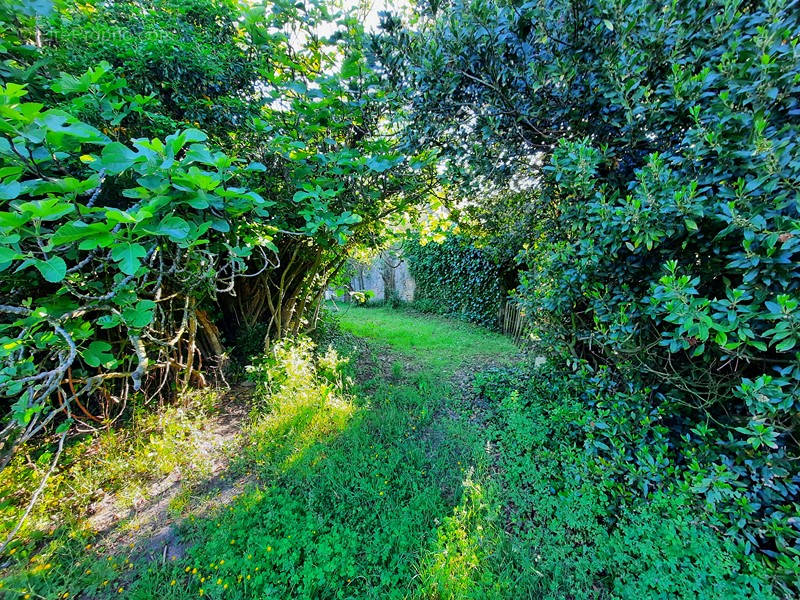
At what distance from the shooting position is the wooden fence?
5.97 meters

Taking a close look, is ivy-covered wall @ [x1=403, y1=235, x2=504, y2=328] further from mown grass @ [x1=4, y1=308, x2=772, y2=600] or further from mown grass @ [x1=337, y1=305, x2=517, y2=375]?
mown grass @ [x1=4, y1=308, x2=772, y2=600]

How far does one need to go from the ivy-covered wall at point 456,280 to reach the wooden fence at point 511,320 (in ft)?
0.77

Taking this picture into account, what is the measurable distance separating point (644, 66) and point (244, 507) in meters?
3.65

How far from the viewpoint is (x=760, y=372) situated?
1580 mm

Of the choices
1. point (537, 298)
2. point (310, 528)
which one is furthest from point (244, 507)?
point (537, 298)

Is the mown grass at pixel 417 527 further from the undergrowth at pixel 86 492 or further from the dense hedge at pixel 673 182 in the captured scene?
the dense hedge at pixel 673 182

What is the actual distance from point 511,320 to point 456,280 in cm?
251

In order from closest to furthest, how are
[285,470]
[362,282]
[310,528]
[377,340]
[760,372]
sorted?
[760,372] < [310,528] < [285,470] < [377,340] < [362,282]

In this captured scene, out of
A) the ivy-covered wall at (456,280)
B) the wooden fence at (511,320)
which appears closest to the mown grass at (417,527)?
the wooden fence at (511,320)

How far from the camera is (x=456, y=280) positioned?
8.67 m

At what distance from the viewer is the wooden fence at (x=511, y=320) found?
19.6ft

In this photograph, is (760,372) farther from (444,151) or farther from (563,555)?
(444,151)

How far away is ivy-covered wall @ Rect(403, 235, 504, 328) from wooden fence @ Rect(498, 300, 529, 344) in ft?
0.77

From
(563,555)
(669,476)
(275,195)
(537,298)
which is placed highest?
(275,195)
